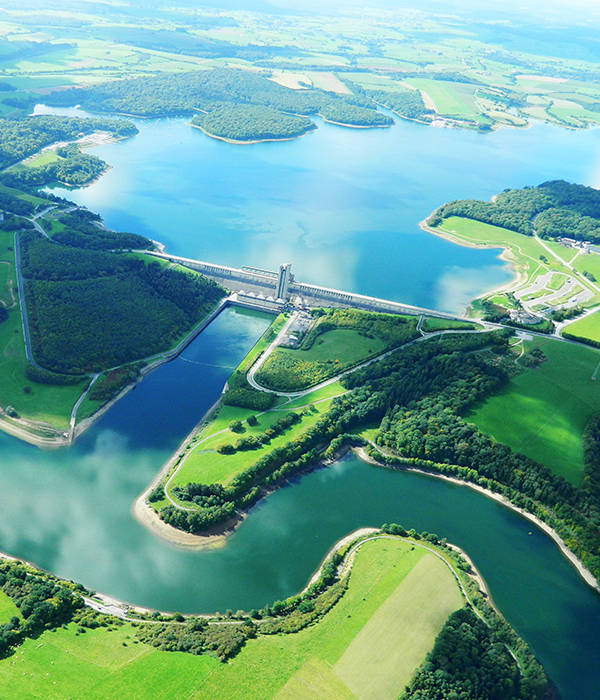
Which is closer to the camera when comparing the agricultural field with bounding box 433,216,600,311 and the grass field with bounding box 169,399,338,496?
the grass field with bounding box 169,399,338,496

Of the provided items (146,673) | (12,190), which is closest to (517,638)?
(146,673)

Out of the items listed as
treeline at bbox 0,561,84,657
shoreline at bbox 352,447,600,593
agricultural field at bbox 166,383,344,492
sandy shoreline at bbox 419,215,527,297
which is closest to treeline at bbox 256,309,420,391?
agricultural field at bbox 166,383,344,492

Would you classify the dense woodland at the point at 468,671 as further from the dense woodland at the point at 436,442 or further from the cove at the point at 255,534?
the dense woodland at the point at 436,442

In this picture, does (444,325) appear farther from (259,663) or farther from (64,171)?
(64,171)

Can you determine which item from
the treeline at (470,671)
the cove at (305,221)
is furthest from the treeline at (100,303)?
the treeline at (470,671)

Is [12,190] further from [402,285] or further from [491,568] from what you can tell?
[491,568]

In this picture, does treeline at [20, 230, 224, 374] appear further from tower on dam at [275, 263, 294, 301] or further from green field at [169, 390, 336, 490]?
green field at [169, 390, 336, 490]
